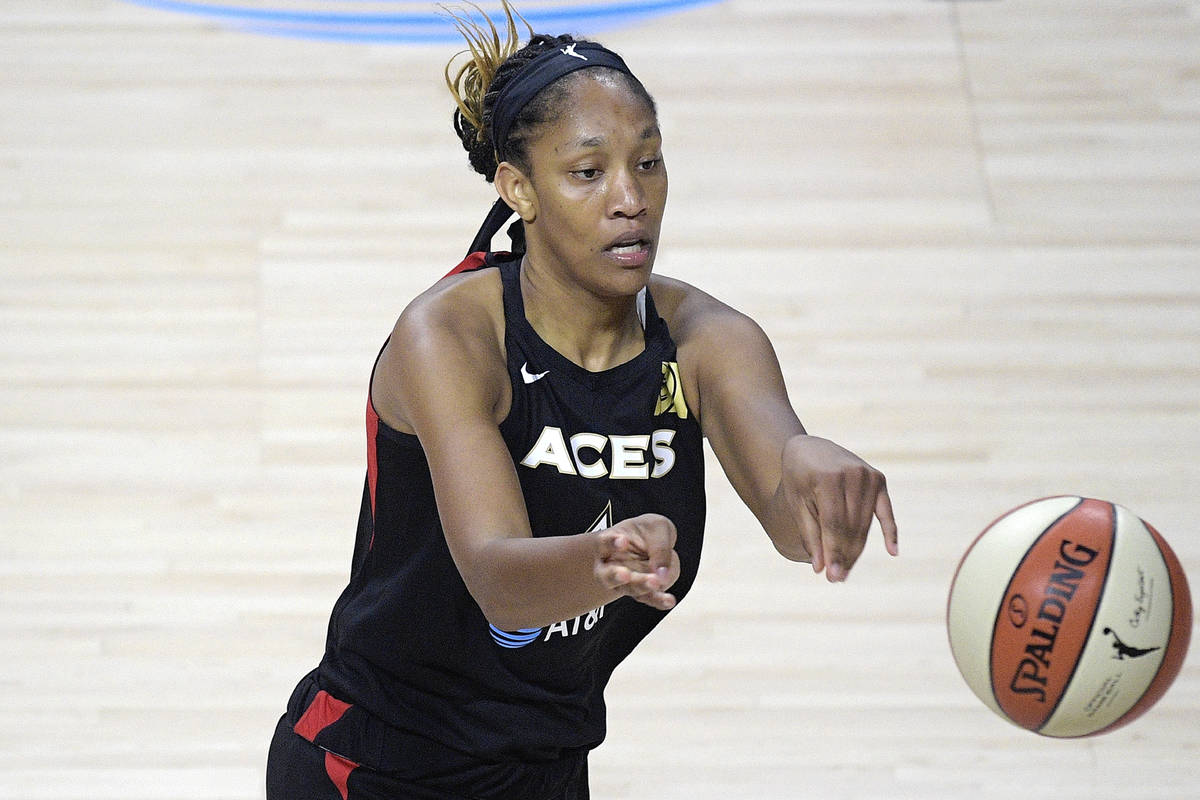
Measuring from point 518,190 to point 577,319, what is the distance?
170 millimetres

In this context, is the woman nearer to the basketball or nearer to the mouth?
the mouth

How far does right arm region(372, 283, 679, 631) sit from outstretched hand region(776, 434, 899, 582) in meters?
0.19

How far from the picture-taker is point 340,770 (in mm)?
1976

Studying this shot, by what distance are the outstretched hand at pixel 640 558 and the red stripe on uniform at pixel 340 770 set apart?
717 mm

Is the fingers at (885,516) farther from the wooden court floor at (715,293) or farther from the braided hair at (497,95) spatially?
the wooden court floor at (715,293)

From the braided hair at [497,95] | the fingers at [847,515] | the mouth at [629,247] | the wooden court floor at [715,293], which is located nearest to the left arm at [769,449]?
the fingers at [847,515]

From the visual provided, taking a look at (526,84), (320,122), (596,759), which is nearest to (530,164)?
(526,84)

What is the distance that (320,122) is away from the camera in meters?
4.82

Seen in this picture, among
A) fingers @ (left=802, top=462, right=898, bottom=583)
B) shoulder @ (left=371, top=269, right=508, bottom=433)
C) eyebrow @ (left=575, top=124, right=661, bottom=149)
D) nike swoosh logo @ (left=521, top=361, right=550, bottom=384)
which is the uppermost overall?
eyebrow @ (left=575, top=124, right=661, bottom=149)

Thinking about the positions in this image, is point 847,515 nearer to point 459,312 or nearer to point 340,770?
point 459,312

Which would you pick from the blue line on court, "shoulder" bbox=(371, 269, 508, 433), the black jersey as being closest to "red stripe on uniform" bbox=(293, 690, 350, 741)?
the black jersey

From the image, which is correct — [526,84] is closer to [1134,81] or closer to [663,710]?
[663,710]

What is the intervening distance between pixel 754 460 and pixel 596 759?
1.80 m

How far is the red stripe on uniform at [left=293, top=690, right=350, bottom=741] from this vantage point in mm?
1992
